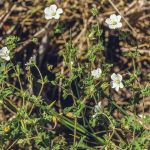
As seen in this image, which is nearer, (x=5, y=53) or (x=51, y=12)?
(x=5, y=53)

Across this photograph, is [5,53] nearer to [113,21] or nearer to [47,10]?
[47,10]

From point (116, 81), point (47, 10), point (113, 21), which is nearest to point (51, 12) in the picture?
point (47, 10)

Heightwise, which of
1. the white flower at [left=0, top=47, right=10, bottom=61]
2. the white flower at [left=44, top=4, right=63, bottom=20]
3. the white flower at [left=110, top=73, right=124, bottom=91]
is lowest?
the white flower at [left=110, top=73, right=124, bottom=91]

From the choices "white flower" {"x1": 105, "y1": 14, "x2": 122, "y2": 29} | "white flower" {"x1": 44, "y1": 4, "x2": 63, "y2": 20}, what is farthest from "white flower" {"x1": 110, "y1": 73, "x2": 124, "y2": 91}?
"white flower" {"x1": 44, "y1": 4, "x2": 63, "y2": 20}

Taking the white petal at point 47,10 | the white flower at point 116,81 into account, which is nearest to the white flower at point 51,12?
the white petal at point 47,10

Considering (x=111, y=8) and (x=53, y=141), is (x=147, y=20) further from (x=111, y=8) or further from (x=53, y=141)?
(x=53, y=141)

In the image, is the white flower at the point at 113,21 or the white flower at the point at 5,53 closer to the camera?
the white flower at the point at 5,53

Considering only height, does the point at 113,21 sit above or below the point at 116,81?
above

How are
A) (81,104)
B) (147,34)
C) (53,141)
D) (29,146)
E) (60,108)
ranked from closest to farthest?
(81,104), (53,141), (29,146), (60,108), (147,34)

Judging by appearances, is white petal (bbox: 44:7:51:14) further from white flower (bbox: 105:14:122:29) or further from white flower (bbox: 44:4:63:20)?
white flower (bbox: 105:14:122:29)

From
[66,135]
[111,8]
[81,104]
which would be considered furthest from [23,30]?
[81,104]

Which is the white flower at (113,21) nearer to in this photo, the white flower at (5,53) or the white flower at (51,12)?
the white flower at (51,12)
